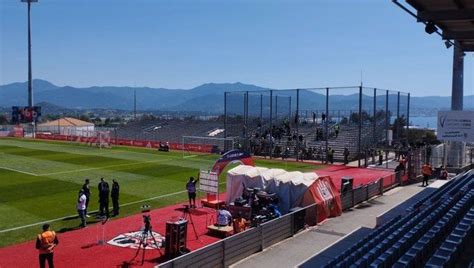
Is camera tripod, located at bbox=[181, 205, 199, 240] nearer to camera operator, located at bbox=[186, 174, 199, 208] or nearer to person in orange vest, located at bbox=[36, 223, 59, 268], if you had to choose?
camera operator, located at bbox=[186, 174, 199, 208]

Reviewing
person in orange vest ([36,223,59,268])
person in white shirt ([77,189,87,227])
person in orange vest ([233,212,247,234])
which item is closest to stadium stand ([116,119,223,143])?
person in white shirt ([77,189,87,227])

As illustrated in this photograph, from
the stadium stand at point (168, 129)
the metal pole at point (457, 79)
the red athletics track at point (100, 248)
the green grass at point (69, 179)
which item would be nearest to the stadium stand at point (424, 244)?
the red athletics track at point (100, 248)

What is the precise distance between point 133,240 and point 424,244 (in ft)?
34.5

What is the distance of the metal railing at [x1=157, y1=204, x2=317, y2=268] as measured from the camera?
12306 mm

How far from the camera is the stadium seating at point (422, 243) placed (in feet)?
29.2

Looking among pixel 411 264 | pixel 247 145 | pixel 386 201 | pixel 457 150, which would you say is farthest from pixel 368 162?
pixel 411 264

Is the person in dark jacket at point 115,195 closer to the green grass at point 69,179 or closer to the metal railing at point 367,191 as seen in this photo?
the green grass at point 69,179

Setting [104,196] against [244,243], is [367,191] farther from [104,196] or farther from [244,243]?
[104,196]

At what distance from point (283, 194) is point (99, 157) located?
28.0 m

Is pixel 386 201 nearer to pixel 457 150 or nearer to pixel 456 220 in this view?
pixel 456 220

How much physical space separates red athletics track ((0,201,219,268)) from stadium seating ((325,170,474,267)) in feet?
21.8

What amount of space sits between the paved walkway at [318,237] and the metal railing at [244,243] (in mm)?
243

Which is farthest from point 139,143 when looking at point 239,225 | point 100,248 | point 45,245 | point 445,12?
point 45,245

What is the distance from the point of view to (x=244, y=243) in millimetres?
14523
